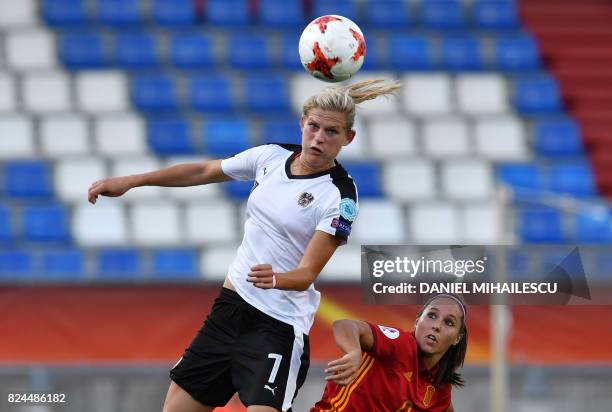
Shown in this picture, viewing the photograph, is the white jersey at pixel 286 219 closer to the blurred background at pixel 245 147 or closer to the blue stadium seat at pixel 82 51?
the blurred background at pixel 245 147

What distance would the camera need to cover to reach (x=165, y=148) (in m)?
11.4

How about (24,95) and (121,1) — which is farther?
(121,1)

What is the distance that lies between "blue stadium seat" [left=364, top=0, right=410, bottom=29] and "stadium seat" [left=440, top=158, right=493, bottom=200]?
7.90ft

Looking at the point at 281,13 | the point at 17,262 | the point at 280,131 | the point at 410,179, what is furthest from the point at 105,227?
the point at 281,13

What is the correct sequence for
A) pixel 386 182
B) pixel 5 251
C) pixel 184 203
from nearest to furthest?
pixel 5 251, pixel 184 203, pixel 386 182

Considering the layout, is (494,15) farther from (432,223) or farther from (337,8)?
(432,223)

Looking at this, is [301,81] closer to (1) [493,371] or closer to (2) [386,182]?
(2) [386,182]

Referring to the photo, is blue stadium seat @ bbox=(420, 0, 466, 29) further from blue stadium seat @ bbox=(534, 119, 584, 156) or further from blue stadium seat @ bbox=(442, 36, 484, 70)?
blue stadium seat @ bbox=(534, 119, 584, 156)

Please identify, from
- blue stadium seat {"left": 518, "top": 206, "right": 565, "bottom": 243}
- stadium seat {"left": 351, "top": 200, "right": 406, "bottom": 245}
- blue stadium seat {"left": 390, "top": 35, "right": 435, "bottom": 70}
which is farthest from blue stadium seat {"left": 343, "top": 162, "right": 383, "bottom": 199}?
blue stadium seat {"left": 518, "top": 206, "right": 565, "bottom": 243}

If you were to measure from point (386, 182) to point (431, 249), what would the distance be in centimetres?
406

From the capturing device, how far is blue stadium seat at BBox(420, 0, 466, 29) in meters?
13.3

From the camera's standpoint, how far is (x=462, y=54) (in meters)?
12.9

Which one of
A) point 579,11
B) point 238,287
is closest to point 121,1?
point 579,11

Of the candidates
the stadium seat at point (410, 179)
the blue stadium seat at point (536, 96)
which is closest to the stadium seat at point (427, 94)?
the blue stadium seat at point (536, 96)
